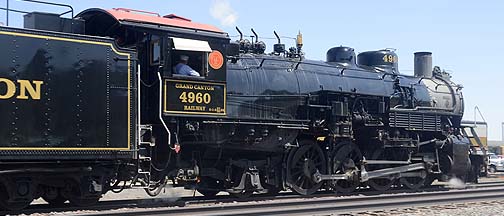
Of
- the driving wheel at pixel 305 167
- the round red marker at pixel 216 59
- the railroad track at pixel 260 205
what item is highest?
the round red marker at pixel 216 59

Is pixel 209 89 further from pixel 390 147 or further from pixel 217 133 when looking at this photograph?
pixel 390 147

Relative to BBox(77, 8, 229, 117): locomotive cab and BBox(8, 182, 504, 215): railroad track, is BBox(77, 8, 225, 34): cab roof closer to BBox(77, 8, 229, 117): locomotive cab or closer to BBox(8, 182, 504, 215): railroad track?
BBox(77, 8, 229, 117): locomotive cab

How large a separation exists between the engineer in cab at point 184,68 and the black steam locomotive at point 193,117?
0.10m

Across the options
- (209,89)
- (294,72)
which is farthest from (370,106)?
(209,89)

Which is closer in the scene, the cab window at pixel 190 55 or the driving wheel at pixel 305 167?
the cab window at pixel 190 55

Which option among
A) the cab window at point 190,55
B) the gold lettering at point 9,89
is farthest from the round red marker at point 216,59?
the gold lettering at point 9,89

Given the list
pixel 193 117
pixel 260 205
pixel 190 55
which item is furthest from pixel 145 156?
pixel 260 205

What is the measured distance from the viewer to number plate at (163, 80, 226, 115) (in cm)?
1141

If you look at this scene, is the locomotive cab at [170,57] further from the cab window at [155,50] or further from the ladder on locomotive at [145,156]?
the ladder on locomotive at [145,156]

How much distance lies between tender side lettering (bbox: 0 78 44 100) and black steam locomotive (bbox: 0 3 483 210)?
2 centimetres

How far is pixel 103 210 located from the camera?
10.9m

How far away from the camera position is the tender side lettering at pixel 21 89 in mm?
9281

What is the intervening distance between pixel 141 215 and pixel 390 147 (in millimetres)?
8591

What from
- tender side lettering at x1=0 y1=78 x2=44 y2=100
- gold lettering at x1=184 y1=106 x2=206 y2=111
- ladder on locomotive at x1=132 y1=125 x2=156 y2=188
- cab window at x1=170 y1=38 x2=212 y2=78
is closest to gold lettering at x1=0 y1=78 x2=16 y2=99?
tender side lettering at x1=0 y1=78 x2=44 y2=100
